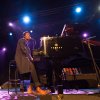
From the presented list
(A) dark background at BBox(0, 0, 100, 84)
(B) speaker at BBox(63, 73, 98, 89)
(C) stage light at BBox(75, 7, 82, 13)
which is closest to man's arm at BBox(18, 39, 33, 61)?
(B) speaker at BBox(63, 73, 98, 89)

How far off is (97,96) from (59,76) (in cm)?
142

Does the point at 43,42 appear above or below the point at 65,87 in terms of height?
above

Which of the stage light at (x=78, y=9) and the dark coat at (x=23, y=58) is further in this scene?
the stage light at (x=78, y=9)

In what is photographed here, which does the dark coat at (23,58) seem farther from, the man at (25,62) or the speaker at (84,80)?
the speaker at (84,80)

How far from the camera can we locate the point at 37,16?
32.9 feet

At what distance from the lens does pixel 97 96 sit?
4555mm

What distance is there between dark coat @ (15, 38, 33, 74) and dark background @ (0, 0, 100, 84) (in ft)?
13.5

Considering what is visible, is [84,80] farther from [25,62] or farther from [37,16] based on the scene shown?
[37,16]

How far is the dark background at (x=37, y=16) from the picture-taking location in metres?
9.67

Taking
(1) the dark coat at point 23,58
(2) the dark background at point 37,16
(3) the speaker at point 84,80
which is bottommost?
(3) the speaker at point 84,80

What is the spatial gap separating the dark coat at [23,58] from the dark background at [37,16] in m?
4.10

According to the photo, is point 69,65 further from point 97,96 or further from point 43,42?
point 97,96

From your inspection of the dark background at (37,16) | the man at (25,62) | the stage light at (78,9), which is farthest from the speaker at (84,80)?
the stage light at (78,9)

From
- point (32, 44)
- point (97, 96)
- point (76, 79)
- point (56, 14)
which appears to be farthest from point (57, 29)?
point (97, 96)
